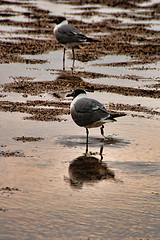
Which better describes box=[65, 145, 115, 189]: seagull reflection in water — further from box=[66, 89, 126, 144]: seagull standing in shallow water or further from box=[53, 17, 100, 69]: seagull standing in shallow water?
box=[53, 17, 100, 69]: seagull standing in shallow water

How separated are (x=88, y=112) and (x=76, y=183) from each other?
2091mm

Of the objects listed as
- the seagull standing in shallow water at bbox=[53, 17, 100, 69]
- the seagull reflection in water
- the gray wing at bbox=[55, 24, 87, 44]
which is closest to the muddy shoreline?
the seagull standing in shallow water at bbox=[53, 17, 100, 69]

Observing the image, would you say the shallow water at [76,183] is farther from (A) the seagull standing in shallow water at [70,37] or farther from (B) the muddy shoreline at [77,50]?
(A) the seagull standing in shallow water at [70,37]

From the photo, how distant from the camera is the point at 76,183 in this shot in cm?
687

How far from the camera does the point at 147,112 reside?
36.8ft

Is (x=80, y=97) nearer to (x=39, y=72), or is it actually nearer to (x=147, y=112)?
(x=147, y=112)

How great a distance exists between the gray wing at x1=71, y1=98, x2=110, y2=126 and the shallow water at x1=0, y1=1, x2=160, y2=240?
1.23ft

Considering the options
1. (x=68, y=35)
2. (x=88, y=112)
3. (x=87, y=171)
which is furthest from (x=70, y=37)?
(x=87, y=171)

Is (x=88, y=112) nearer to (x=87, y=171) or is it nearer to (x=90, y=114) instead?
(x=90, y=114)

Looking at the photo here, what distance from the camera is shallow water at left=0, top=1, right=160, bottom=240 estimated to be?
5.54 m

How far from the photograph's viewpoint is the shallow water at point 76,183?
18.2 ft

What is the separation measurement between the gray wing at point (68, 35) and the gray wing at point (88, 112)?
29.9 ft

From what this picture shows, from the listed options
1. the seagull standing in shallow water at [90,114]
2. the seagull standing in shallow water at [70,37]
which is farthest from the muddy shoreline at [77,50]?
the seagull standing in shallow water at [90,114]

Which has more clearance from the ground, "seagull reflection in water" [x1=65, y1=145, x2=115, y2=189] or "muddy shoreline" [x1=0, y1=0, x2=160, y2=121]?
"seagull reflection in water" [x1=65, y1=145, x2=115, y2=189]
